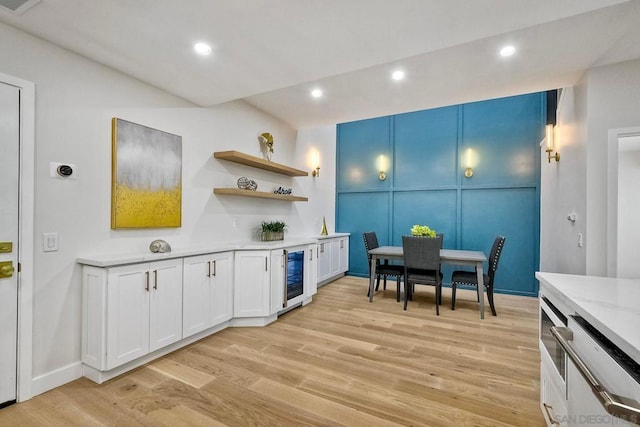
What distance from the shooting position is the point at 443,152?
17.2ft

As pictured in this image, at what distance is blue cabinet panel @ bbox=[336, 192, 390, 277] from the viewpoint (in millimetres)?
5777

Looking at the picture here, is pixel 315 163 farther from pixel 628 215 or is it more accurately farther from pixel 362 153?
pixel 628 215

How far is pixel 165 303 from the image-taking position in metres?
2.53

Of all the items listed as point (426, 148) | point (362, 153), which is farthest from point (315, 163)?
point (426, 148)

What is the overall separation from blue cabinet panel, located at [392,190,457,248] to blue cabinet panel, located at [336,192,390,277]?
0.22 metres

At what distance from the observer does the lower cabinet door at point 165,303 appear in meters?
2.44

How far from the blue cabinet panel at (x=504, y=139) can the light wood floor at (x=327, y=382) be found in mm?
2419

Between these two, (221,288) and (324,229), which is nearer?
(221,288)

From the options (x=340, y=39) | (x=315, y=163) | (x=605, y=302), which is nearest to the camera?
(x=605, y=302)

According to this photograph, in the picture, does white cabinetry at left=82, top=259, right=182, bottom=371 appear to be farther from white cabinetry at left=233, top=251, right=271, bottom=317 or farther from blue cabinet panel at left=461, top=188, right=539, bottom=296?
A: blue cabinet panel at left=461, top=188, right=539, bottom=296

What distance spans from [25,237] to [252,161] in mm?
2213

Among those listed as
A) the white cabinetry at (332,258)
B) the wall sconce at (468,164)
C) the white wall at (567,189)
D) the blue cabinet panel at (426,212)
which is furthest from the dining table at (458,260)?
the wall sconce at (468,164)

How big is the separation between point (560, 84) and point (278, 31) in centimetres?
303

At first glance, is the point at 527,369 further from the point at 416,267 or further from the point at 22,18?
the point at 22,18
